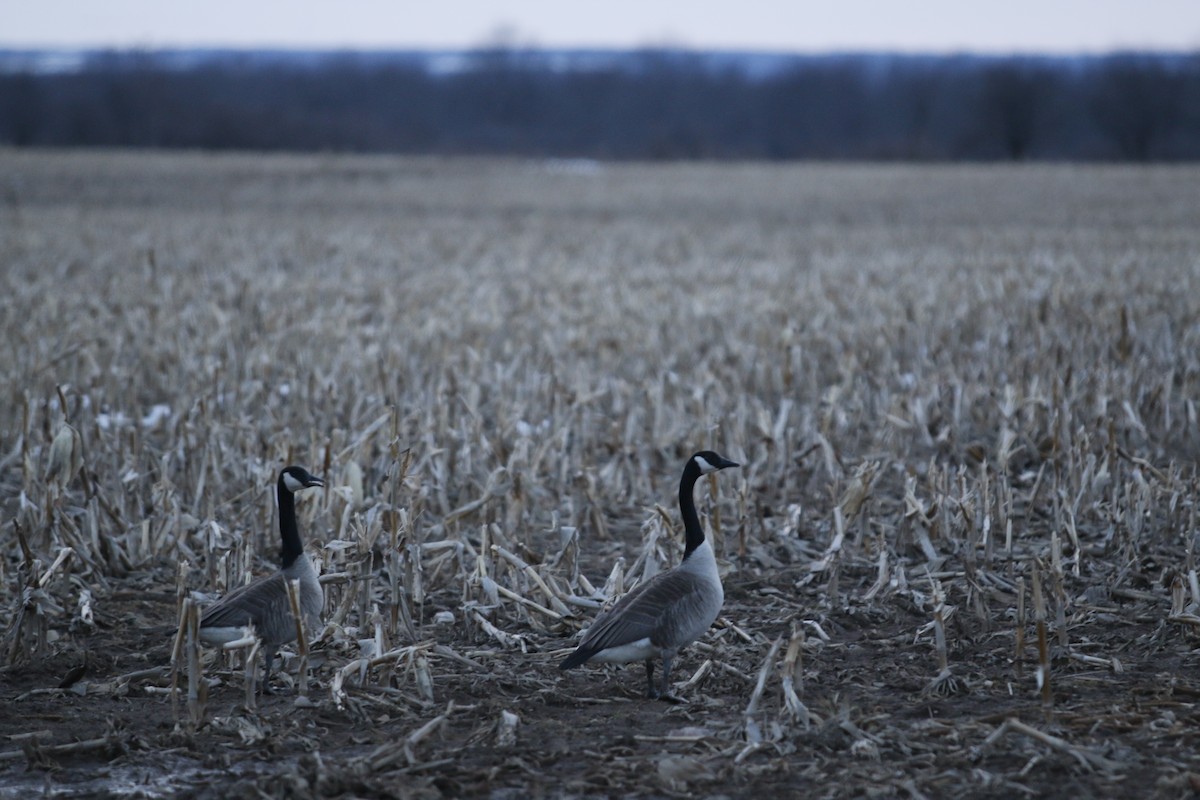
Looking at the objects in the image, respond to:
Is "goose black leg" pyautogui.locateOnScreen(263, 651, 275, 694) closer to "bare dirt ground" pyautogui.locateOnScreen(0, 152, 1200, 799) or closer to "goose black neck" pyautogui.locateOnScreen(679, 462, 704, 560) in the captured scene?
"bare dirt ground" pyautogui.locateOnScreen(0, 152, 1200, 799)

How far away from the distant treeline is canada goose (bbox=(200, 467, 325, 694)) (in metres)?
60.8

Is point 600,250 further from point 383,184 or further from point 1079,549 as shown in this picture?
point 383,184

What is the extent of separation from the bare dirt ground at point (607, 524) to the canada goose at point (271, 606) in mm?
245

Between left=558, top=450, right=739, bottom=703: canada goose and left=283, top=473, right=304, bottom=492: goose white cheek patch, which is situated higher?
left=283, top=473, right=304, bottom=492: goose white cheek patch

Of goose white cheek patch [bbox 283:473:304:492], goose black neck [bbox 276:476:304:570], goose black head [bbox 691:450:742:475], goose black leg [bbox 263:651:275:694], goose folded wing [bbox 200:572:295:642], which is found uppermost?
goose black head [bbox 691:450:742:475]

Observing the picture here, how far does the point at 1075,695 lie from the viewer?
16.0ft

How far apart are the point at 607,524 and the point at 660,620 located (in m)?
2.89

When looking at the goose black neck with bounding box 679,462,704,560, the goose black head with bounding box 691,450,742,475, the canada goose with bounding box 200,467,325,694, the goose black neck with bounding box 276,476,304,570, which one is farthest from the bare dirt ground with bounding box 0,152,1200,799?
the goose black head with bounding box 691,450,742,475

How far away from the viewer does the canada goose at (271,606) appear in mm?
4922

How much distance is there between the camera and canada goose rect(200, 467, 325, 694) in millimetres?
4922

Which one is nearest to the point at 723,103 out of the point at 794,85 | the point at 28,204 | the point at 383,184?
the point at 794,85

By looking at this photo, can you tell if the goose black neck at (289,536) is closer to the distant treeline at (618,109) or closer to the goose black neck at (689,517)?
the goose black neck at (689,517)

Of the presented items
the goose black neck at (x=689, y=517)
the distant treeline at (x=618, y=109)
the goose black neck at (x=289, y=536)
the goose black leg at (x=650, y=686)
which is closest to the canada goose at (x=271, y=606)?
the goose black neck at (x=289, y=536)

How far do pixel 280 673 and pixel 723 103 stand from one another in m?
104
